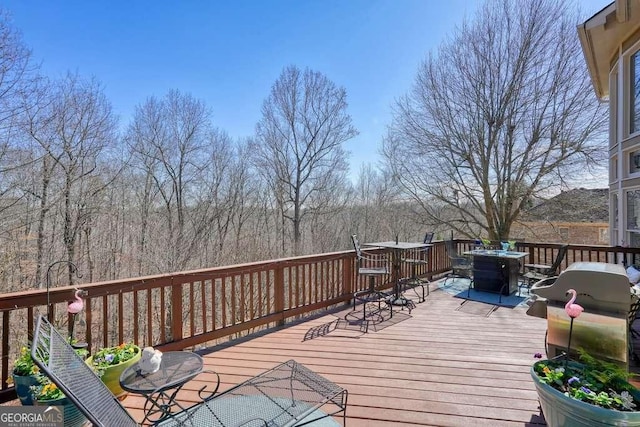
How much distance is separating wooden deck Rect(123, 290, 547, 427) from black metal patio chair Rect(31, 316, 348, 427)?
0.39m

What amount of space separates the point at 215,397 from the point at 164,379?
1.12 feet

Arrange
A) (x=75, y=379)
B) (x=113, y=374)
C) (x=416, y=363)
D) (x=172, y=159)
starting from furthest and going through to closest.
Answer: (x=172, y=159) < (x=416, y=363) < (x=113, y=374) < (x=75, y=379)

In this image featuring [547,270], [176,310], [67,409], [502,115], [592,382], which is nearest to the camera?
[592,382]

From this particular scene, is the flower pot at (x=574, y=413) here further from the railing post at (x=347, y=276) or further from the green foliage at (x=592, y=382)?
the railing post at (x=347, y=276)

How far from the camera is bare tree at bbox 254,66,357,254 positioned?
40.5 ft

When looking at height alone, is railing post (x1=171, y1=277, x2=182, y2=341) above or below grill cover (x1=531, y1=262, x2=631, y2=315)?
below

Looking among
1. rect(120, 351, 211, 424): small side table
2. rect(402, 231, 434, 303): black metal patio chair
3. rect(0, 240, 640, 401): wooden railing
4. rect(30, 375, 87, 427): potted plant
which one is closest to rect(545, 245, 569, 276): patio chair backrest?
rect(0, 240, 640, 401): wooden railing

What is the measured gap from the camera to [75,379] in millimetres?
1447

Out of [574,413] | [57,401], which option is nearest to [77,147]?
[57,401]

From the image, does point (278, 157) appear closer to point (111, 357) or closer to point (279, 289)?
point (279, 289)

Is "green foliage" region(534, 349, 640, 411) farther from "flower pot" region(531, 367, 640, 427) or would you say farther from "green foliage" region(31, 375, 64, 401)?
"green foliage" region(31, 375, 64, 401)

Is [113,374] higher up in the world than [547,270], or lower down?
lower down

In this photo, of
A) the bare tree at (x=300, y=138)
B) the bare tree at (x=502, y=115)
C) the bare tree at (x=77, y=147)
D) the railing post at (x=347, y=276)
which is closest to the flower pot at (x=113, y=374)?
the railing post at (x=347, y=276)

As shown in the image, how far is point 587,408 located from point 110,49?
31.3 ft
